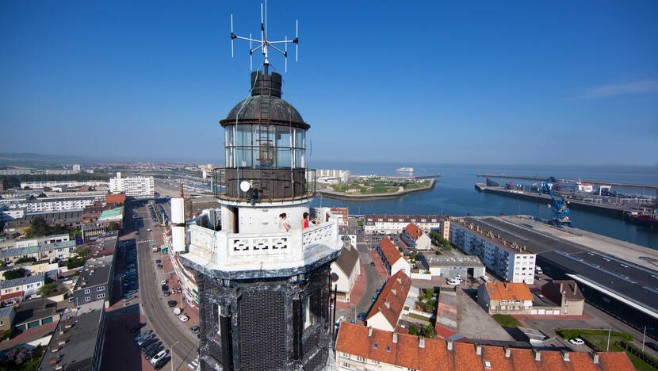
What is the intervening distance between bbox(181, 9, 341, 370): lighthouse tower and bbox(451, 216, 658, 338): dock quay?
88.3ft

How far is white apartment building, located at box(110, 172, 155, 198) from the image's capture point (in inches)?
3145

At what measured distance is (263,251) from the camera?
320 cm

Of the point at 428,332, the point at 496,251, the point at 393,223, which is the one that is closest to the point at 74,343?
the point at 428,332

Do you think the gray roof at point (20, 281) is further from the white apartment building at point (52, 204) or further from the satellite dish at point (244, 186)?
the white apartment building at point (52, 204)

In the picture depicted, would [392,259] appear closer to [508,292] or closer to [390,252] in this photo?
[390,252]

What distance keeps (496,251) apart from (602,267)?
27.5 feet

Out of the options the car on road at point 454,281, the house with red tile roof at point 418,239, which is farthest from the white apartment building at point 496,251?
the car on road at point 454,281

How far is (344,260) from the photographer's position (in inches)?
924

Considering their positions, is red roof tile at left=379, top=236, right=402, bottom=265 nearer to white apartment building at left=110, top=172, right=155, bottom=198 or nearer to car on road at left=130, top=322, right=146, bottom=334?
car on road at left=130, top=322, right=146, bottom=334

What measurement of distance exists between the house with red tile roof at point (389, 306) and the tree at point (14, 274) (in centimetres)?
3067

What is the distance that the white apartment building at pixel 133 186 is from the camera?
79.9 m

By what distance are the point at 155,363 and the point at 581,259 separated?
36.0m

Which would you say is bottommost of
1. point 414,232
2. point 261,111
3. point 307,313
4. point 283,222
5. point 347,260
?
point 414,232

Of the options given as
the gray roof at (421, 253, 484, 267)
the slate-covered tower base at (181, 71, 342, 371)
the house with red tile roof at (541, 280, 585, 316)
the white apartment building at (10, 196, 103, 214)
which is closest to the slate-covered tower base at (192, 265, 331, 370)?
the slate-covered tower base at (181, 71, 342, 371)
